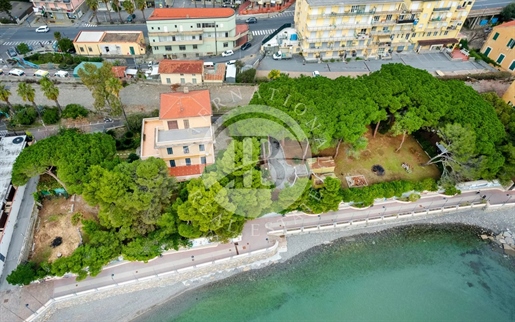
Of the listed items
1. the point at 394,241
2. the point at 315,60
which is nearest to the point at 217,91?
the point at 315,60

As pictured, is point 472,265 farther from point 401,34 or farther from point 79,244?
point 79,244

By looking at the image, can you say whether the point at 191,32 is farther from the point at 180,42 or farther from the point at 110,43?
the point at 110,43

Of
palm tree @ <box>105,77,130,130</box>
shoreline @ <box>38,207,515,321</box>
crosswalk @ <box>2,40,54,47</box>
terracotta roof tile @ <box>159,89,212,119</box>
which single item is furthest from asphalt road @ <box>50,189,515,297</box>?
crosswalk @ <box>2,40,54,47</box>

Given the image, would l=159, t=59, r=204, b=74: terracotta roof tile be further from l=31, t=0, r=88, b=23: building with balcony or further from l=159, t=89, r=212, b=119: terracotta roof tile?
l=31, t=0, r=88, b=23: building with balcony

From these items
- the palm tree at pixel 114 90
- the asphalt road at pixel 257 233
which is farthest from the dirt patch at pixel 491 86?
the palm tree at pixel 114 90

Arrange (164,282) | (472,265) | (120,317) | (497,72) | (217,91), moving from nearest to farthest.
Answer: (120,317)
(164,282)
(472,265)
(217,91)
(497,72)

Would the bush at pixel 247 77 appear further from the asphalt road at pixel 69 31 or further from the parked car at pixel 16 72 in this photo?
the parked car at pixel 16 72
